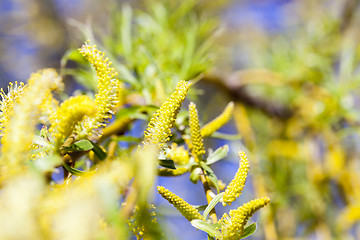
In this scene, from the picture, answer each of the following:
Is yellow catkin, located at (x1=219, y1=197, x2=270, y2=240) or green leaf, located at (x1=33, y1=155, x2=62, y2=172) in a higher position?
green leaf, located at (x1=33, y1=155, x2=62, y2=172)

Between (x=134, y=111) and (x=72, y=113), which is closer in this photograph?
(x=72, y=113)

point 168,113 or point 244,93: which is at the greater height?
point 168,113

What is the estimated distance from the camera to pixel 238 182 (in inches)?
7.2

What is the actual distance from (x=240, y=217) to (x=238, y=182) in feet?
0.06

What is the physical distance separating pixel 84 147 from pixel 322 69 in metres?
0.63

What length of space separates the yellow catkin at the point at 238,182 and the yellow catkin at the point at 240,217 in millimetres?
10

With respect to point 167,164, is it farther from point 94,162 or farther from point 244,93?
point 244,93

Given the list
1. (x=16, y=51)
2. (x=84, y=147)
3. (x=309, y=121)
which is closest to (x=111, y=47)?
(x=84, y=147)

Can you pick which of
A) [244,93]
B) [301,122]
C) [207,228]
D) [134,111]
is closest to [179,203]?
[207,228]

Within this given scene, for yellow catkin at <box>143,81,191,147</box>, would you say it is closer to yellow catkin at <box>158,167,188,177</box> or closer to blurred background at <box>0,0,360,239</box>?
yellow catkin at <box>158,167,188,177</box>

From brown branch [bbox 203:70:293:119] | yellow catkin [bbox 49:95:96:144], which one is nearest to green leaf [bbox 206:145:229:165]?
yellow catkin [bbox 49:95:96:144]

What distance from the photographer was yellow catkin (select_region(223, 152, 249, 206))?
179mm

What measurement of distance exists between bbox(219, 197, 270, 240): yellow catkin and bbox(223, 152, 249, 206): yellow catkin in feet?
0.03

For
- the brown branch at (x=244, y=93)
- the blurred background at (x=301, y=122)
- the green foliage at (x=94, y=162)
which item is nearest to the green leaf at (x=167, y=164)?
the green foliage at (x=94, y=162)
